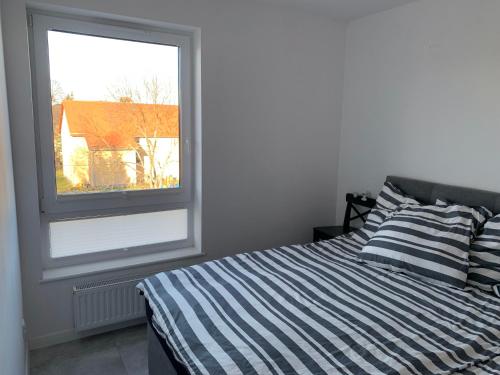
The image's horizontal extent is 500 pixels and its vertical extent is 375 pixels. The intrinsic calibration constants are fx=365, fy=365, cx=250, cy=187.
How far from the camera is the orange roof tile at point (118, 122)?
7.94 ft

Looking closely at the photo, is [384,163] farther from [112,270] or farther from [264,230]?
[112,270]

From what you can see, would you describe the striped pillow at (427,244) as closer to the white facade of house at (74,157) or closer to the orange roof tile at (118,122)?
the orange roof tile at (118,122)

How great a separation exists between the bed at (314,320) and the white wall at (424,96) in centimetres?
37

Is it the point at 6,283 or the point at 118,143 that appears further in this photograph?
the point at 118,143

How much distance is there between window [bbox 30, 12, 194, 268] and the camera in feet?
7.68

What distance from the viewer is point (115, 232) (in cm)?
268

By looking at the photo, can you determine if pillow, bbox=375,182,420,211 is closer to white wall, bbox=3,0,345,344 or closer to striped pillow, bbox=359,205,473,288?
striped pillow, bbox=359,205,473,288

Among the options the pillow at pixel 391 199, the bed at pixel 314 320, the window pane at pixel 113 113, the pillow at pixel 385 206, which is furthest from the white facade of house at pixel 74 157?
the pillow at pixel 391 199

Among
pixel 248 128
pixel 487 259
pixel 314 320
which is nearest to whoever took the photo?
pixel 314 320

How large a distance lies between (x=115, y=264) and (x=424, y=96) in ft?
8.38

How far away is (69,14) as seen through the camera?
2.30 m

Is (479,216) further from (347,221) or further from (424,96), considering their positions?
(347,221)

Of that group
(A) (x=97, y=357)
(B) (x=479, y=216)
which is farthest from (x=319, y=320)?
(A) (x=97, y=357)

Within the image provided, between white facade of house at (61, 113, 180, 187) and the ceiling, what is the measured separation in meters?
1.42
